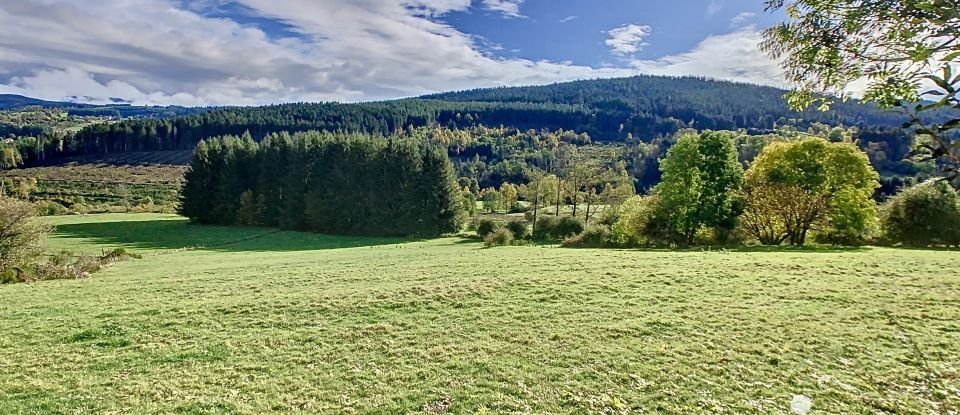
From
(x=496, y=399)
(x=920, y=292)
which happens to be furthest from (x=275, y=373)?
(x=920, y=292)

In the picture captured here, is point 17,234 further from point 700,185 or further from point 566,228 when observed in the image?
point 700,185

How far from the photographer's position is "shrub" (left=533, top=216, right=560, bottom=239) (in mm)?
50500

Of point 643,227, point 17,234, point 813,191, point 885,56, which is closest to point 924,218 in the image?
point 813,191

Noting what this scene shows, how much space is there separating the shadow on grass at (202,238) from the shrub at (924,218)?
44.0 meters

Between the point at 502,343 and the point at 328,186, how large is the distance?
60330mm

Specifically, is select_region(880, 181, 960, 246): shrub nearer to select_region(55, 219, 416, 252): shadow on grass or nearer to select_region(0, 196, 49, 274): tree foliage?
select_region(55, 219, 416, 252): shadow on grass

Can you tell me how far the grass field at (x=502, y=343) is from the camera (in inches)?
343

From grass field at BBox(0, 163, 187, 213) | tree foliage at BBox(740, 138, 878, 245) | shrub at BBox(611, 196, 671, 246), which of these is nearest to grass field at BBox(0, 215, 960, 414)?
tree foliage at BBox(740, 138, 878, 245)

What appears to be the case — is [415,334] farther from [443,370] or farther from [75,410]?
[75,410]

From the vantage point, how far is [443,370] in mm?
9984

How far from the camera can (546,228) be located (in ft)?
167

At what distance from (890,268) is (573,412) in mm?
19255

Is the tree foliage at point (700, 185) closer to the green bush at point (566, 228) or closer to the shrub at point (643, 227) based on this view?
the shrub at point (643, 227)

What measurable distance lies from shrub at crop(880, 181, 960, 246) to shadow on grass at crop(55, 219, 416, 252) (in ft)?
144
